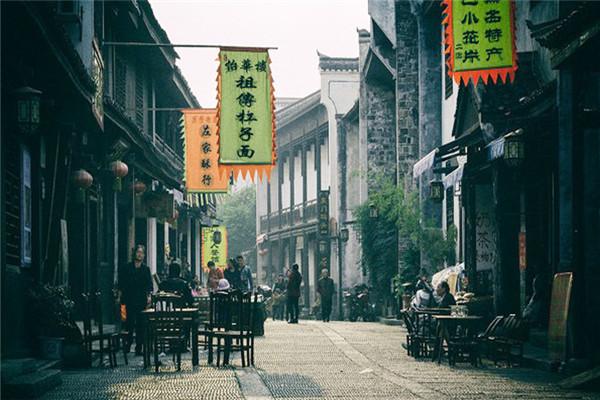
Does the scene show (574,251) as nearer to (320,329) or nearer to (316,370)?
(316,370)

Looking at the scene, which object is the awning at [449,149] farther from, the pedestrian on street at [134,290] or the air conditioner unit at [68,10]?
the air conditioner unit at [68,10]

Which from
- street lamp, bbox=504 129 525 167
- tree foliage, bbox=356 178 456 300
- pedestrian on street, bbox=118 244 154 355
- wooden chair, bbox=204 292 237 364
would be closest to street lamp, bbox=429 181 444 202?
tree foliage, bbox=356 178 456 300

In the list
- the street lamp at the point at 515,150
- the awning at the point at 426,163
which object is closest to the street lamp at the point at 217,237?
the awning at the point at 426,163

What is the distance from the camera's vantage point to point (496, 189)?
66.6 feet

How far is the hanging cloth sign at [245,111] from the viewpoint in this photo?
23.0m

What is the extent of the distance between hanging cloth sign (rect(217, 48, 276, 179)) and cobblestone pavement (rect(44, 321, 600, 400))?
5051 millimetres

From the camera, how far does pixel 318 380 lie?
45.7ft

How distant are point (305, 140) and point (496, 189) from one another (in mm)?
34785

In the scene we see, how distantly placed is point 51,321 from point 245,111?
900 cm

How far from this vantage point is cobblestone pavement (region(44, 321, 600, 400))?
12.2 meters

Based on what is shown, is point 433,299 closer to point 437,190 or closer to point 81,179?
point 437,190

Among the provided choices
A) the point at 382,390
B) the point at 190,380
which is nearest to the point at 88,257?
the point at 190,380

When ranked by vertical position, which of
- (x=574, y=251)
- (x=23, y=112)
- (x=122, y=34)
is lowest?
(x=574, y=251)

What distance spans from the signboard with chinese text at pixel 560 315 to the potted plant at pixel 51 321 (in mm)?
6146
